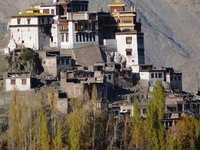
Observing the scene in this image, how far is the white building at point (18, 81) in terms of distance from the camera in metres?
86.1

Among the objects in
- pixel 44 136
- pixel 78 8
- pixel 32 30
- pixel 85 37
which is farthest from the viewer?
pixel 78 8

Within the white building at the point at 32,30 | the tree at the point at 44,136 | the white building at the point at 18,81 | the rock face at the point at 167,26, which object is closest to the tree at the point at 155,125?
the tree at the point at 44,136

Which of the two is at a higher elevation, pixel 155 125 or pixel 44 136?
pixel 155 125

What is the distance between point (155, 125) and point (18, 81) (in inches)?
508

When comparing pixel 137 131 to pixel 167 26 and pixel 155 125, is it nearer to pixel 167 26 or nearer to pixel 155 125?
pixel 155 125

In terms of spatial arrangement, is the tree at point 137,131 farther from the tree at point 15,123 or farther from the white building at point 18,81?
the white building at point 18,81

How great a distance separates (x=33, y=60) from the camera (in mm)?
89125

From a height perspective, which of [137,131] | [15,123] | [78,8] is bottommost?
[137,131]

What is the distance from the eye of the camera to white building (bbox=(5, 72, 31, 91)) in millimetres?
86125

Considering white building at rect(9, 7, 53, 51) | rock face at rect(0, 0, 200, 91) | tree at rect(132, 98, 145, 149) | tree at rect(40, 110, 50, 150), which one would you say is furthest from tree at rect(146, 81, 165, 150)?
rock face at rect(0, 0, 200, 91)

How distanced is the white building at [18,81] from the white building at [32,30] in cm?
578

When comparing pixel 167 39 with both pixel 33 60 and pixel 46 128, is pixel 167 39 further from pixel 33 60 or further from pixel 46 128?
pixel 46 128

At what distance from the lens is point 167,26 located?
613 ft

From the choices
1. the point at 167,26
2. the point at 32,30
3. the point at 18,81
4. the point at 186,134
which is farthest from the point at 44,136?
the point at 167,26
